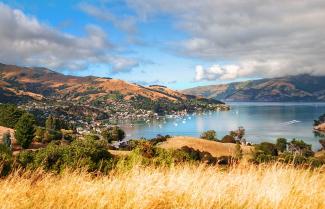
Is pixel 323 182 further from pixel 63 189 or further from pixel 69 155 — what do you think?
pixel 69 155

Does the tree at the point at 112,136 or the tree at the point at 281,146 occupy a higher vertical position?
the tree at the point at 112,136

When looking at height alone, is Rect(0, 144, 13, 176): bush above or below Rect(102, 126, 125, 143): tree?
above

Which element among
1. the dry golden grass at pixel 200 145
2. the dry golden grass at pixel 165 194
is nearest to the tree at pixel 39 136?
the dry golden grass at pixel 200 145

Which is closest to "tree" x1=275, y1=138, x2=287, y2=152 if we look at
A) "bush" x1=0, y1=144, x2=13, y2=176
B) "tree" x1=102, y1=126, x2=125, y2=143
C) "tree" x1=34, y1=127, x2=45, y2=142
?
"tree" x1=102, y1=126, x2=125, y2=143

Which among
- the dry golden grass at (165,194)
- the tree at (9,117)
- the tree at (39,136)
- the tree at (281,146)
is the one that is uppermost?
the tree at (9,117)

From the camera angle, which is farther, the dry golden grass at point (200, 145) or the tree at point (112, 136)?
the tree at point (112, 136)

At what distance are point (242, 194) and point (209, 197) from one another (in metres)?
0.74

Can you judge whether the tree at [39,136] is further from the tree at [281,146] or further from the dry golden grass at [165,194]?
the dry golden grass at [165,194]

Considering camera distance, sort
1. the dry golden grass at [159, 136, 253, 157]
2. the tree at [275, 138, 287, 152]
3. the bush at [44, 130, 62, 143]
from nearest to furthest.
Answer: the dry golden grass at [159, 136, 253, 157] → the bush at [44, 130, 62, 143] → the tree at [275, 138, 287, 152]

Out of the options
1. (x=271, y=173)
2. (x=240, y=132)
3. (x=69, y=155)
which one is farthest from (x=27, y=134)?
(x=271, y=173)

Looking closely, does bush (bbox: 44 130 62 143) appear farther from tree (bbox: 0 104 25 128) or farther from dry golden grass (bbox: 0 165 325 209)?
dry golden grass (bbox: 0 165 325 209)

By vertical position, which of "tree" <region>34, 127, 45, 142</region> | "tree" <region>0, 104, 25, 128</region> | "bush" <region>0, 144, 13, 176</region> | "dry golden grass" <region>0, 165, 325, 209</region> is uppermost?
"tree" <region>0, 104, 25, 128</region>

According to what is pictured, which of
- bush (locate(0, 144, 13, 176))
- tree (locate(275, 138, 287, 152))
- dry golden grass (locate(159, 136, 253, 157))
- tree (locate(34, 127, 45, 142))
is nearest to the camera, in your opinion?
bush (locate(0, 144, 13, 176))

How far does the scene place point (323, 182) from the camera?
8953 millimetres
